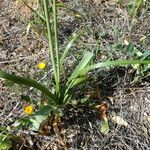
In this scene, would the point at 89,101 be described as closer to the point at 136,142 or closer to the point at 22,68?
the point at 136,142

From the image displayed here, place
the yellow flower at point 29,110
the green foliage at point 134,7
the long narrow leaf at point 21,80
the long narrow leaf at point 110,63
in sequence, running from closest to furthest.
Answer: the long narrow leaf at point 21,80 < the long narrow leaf at point 110,63 < the yellow flower at point 29,110 < the green foliage at point 134,7

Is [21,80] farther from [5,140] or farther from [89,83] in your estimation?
[89,83]

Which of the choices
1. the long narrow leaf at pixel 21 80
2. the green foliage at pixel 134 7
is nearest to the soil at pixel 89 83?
the green foliage at pixel 134 7

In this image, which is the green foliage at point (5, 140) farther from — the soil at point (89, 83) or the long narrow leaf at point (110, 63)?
the long narrow leaf at point (110, 63)

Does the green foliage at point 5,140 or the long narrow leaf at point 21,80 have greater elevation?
the long narrow leaf at point 21,80

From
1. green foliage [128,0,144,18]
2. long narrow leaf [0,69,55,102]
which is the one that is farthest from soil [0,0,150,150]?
long narrow leaf [0,69,55,102]

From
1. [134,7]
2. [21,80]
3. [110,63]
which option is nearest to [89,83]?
[110,63]

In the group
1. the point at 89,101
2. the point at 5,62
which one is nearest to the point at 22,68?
the point at 5,62

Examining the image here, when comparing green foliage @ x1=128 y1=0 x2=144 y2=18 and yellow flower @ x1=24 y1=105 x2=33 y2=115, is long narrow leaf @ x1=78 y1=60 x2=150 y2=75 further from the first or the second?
green foliage @ x1=128 y1=0 x2=144 y2=18

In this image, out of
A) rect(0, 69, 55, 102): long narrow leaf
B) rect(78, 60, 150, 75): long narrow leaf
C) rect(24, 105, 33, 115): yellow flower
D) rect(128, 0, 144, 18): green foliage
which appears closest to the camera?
rect(0, 69, 55, 102): long narrow leaf
